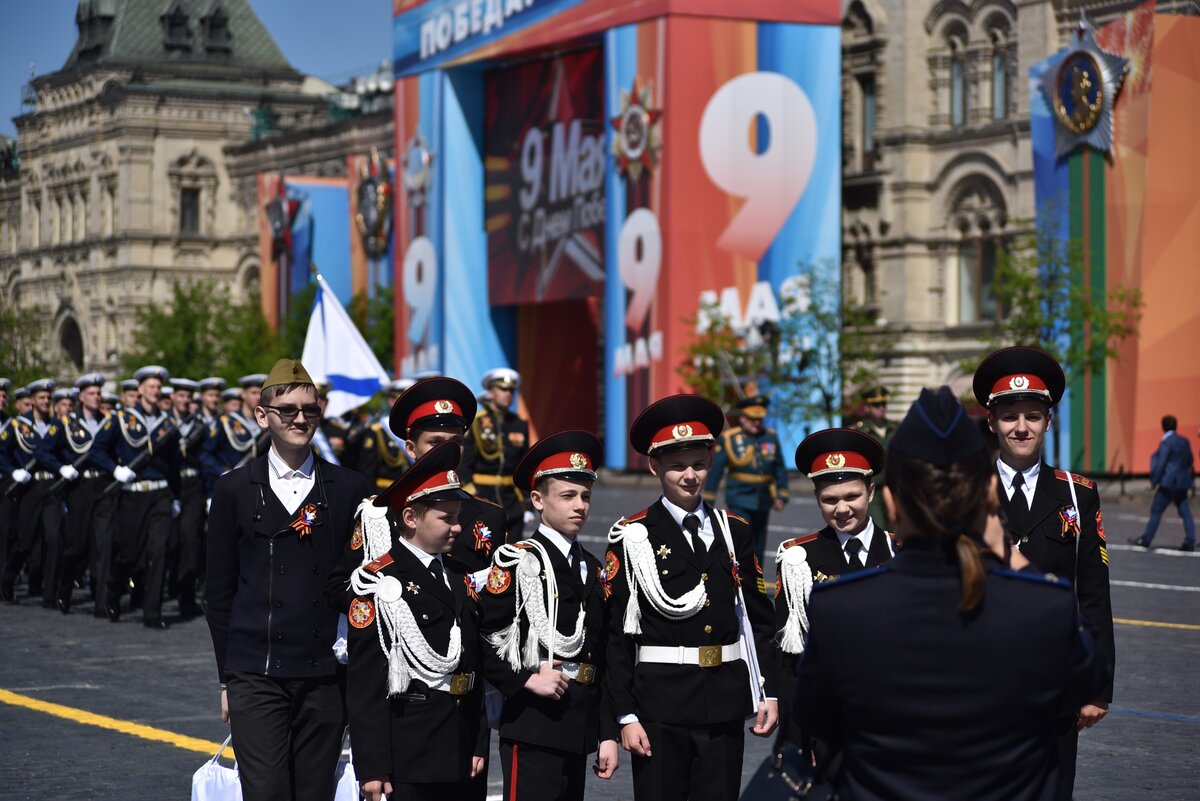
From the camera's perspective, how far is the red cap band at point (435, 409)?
26.1 feet

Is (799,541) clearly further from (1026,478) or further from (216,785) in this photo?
(216,785)

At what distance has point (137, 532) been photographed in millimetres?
17297

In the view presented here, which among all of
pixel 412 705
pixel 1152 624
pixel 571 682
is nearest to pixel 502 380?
pixel 1152 624

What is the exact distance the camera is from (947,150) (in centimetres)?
5069

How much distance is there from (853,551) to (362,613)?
1653mm

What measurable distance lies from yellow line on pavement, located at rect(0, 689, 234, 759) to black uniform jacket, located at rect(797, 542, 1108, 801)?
625cm

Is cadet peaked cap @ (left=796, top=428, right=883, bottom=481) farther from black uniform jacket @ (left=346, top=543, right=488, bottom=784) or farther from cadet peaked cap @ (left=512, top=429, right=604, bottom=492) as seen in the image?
black uniform jacket @ (left=346, top=543, right=488, bottom=784)

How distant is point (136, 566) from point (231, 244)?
71897mm

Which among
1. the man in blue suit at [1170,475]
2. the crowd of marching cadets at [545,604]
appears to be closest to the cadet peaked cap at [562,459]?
the crowd of marching cadets at [545,604]

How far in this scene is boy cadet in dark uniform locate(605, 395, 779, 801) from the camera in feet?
21.2

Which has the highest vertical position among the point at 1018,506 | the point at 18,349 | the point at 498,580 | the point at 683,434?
the point at 18,349

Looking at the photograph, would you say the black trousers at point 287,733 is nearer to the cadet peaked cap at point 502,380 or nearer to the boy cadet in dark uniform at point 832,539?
the boy cadet in dark uniform at point 832,539

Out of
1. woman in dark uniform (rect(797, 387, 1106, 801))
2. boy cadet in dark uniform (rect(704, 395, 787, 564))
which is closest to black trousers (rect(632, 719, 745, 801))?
woman in dark uniform (rect(797, 387, 1106, 801))

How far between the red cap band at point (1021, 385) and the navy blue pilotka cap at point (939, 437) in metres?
2.59
